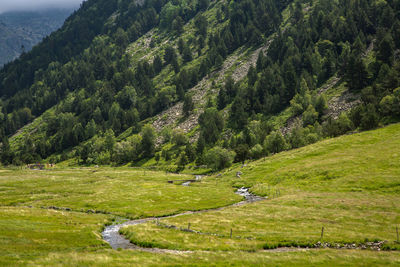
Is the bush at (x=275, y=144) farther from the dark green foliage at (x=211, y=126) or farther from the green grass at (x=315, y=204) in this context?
the dark green foliage at (x=211, y=126)

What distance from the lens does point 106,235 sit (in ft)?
153

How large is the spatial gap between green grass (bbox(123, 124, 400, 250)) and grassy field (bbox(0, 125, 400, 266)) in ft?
0.62

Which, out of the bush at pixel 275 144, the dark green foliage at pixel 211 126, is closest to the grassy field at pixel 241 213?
the bush at pixel 275 144

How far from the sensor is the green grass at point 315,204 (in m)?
41.4

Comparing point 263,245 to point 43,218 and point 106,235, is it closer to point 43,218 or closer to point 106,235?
point 106,235

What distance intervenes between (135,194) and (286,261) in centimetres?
6142

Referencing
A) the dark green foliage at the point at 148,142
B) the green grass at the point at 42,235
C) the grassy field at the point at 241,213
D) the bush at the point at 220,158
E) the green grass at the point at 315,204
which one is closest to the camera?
the green grass at the point at 42,235

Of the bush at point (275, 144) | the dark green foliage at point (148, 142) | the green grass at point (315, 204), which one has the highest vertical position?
the dark green foliage at point (148, 142)

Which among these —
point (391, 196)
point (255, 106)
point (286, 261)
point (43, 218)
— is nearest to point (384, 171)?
point (391, 196)

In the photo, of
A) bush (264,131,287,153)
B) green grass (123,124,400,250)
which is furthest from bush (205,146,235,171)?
green grass (123,124,400,250)

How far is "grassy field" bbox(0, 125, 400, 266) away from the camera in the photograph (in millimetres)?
32469

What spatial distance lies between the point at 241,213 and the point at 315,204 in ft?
52.7

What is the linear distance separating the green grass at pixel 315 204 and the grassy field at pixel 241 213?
0.19 meters

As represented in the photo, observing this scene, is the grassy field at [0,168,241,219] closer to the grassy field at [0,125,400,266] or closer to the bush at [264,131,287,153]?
the grassy field at [0,125,400,266]
